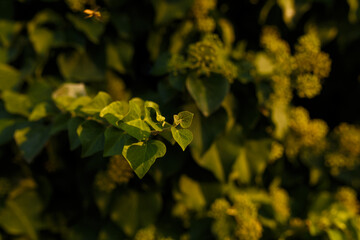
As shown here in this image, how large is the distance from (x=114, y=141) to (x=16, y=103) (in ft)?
1.89

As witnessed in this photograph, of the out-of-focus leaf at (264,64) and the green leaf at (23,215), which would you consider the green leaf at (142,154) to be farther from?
the green leaf at (23,215)

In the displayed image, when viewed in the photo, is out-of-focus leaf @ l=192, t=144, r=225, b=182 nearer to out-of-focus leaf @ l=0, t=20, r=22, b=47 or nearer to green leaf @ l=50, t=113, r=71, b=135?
green leaf @ l=50, t=113, r=71, b=135

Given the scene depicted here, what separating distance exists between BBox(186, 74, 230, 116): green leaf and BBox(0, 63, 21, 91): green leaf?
721mm

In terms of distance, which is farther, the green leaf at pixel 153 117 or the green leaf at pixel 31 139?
the green leaf at pixel 31 139

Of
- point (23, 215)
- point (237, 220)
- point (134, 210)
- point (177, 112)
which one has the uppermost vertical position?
point (177, 112)

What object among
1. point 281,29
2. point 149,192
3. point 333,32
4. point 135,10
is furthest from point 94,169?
point 333,32

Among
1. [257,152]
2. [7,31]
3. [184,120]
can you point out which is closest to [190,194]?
[257,152]

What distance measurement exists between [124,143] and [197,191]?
634 mm

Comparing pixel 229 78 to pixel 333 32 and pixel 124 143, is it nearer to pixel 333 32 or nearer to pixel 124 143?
pixel 124 143

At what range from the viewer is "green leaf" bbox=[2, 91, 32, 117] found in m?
1.20

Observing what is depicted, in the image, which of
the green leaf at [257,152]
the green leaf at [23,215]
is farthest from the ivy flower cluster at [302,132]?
the green leaf at [23,215]

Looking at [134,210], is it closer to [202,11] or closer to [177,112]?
[177,112]

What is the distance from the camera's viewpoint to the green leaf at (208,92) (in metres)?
1.07

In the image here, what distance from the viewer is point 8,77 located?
4.47 feet
